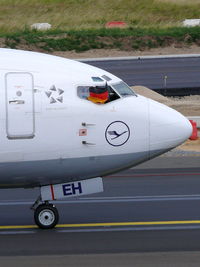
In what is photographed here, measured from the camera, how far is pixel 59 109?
15.3m

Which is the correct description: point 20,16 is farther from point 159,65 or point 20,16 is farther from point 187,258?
point 187,258

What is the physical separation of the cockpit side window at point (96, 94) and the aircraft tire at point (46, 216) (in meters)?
2.12

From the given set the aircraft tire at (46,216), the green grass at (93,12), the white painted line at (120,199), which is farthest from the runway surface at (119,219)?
the green grass at (93,12)

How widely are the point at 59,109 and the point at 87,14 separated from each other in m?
67.5

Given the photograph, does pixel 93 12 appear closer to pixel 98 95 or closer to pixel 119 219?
pixel 119 219

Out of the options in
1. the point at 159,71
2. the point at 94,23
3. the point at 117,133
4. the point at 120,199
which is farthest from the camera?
the point at 94,23

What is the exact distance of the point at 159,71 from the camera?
154ft

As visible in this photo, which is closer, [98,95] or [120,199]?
[98,95]

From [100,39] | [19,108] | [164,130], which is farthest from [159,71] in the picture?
[19,108]

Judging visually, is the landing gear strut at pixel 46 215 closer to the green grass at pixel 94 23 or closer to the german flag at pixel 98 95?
the german flag at pixel 98 95

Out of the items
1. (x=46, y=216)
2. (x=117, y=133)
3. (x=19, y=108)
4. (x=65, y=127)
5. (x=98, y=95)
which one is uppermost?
(x=98, y=95)

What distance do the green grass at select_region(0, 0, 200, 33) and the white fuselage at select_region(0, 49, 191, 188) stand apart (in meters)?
59.5

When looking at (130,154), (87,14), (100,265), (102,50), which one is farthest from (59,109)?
(87,14)

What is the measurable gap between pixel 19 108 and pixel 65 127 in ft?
2.75
